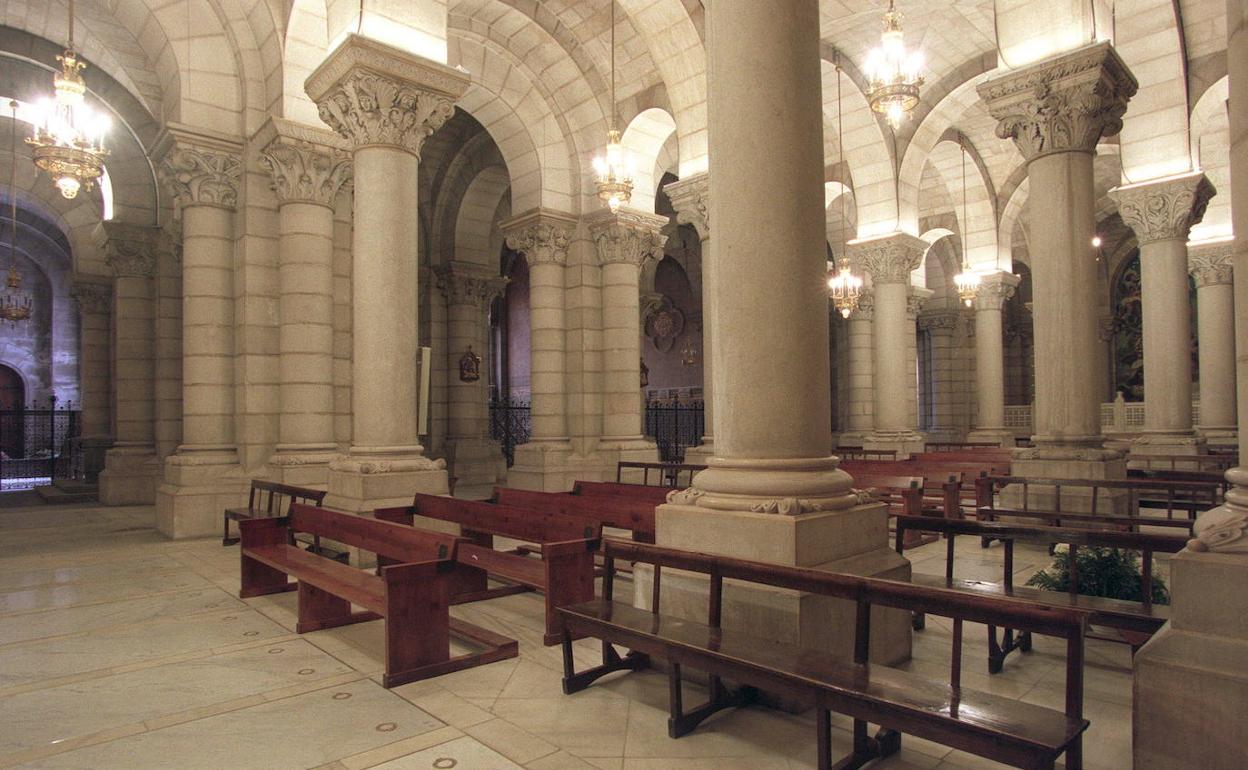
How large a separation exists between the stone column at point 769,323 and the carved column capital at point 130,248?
14756 millimetres

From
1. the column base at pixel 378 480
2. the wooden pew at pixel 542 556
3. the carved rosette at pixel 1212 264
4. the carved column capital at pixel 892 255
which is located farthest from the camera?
the carved column capital at pixel 892 255

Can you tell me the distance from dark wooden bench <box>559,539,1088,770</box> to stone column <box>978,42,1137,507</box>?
684cm

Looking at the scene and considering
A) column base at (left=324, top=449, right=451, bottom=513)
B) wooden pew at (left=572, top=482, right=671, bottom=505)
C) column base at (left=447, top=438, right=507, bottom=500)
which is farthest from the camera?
column base at (left=447, top=438, right=507, bottom=500)

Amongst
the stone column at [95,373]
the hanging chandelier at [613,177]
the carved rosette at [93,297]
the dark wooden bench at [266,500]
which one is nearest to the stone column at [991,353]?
the hanging chandelier at [613,177]

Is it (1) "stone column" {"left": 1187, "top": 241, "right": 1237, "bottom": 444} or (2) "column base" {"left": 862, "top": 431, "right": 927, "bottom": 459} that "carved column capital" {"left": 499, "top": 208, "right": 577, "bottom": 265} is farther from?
(1) "stone column" {"left": 1187, "top": 241, "right": 1237, "bottom": 444}

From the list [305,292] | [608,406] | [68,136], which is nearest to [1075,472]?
[608,406]

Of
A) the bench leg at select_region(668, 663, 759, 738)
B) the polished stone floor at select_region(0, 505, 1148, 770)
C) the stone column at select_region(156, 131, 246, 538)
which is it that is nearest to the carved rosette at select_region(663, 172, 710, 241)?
the stone column at select_region(156, 131, 246, 538)

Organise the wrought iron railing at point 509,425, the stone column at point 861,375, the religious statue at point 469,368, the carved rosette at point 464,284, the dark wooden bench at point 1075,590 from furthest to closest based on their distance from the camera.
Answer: the wrought iron railing at point 509,425 → the stone column at point 861,375 → the carved rosette at point 464,284 → the religious statue at point 469,368 → the dark wooden bench at point 1075,590

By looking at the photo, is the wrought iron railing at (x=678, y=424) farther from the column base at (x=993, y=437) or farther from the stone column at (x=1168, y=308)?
the stone column at (x=1168, y=308)

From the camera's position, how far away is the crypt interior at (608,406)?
3.47 meters

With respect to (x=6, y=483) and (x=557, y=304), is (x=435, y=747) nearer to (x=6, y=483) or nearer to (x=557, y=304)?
(x=557, y=304)

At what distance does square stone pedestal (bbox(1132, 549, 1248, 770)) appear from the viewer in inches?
105

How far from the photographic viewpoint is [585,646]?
5.01 metres

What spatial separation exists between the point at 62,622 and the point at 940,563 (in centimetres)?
792
